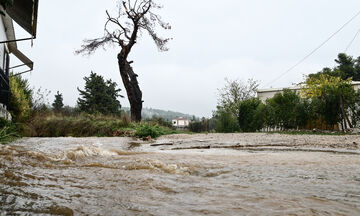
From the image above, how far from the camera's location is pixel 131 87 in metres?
13.3

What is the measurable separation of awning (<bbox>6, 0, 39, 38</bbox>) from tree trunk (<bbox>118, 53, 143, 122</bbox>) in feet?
16.9

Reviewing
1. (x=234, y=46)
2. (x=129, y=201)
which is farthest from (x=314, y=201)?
(x=234, y=46)

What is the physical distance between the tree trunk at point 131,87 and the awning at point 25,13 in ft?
16.9

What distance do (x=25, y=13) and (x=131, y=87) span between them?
20.3 ft

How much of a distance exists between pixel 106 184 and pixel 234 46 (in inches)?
1065

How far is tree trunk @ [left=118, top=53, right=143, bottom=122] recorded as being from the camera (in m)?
13.2

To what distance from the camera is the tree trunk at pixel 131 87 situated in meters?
13.2

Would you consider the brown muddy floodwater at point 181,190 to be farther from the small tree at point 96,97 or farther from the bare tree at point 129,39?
the small tree at point 96,97

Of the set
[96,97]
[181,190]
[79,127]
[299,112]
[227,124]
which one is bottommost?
[181,190]

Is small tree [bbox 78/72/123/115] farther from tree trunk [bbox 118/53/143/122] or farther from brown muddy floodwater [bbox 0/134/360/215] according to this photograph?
brown muddy floodwater [bbox 0/134/360/215]

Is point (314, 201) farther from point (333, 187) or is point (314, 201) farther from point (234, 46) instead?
point (234, 46)

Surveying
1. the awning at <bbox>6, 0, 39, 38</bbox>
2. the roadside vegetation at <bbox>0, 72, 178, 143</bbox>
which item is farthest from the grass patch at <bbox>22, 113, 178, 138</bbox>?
the awning at <bbox>6, 0, 39, 38</bbox>

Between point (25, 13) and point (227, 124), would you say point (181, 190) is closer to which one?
point (25, 13)

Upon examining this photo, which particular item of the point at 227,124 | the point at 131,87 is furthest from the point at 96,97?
the point at 227,124
